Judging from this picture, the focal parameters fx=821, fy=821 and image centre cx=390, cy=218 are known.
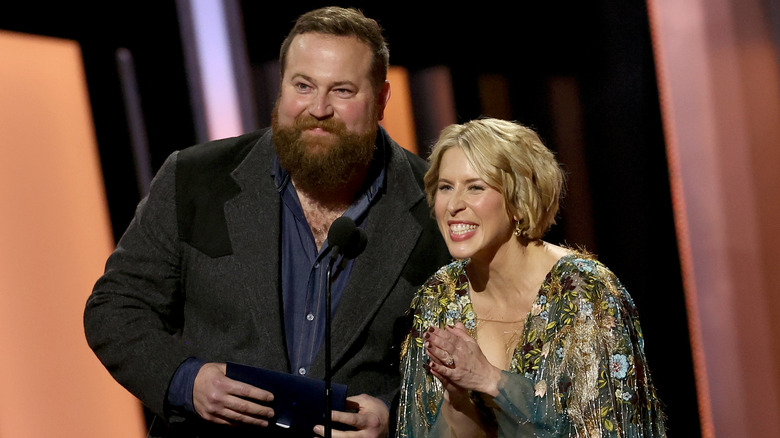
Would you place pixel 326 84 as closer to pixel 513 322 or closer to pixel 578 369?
pixel 513 322

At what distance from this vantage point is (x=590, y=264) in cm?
219

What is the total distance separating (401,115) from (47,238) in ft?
5.57

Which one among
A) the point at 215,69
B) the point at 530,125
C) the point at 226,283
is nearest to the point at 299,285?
the point at 226,283

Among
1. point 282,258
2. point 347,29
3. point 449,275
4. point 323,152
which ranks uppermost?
point 347,29

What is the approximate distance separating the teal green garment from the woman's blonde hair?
15 centimetres

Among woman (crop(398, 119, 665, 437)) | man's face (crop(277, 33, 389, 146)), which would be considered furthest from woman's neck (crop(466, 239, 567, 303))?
man's face (crop(277, 33, 389, 146))

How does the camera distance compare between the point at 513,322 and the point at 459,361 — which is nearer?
the point at 459,361

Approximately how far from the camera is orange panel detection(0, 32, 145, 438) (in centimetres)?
315

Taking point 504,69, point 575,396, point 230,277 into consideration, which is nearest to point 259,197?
point 230,277

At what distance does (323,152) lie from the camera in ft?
7.82

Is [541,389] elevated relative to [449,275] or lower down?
lower down

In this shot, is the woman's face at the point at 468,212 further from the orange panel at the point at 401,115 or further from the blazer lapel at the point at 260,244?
the orange panel at the point at 401,115

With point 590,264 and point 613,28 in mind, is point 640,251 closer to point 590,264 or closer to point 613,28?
point 613,28

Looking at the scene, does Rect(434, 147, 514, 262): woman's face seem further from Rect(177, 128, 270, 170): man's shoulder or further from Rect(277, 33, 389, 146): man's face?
Rect(177, 128, 270, 170): man's shoulder
